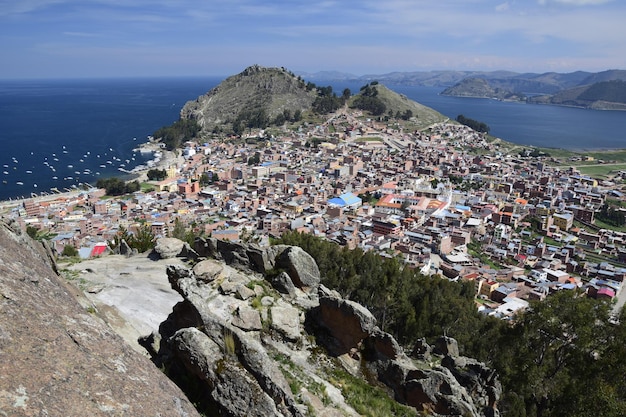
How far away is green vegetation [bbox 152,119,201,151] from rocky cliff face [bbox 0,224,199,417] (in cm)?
7213

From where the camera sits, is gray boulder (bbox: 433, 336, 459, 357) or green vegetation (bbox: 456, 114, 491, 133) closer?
gray boulder (bbox: 433, 336, 459, 357)

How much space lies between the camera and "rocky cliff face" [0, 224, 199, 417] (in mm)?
3215

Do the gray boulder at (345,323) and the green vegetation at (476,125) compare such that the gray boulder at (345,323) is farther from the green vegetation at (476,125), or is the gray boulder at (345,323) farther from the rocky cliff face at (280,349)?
the green vegetation at (476,125)

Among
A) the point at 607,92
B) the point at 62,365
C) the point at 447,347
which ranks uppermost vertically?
the point at 607,92

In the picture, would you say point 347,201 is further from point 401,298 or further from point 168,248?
point 168,248

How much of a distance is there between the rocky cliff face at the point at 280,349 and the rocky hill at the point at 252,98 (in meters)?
81.1

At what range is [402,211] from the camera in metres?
41.3

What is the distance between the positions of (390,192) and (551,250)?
57.0 ft

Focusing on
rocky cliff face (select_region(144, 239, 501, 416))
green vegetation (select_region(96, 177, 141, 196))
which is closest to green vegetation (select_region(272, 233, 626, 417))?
rocky cliff face (select_region(144, 239, 501, 416))

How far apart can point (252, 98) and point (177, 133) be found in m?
26.8

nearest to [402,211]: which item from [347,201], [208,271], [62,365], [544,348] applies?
[347,201]

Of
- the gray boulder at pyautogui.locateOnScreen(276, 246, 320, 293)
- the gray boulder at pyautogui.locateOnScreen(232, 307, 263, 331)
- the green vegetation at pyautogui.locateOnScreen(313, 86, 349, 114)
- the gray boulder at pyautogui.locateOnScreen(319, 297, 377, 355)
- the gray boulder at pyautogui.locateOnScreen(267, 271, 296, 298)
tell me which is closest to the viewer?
the gray boulder at pyautogui.locateOnScreen(232, 307, 263, 331)

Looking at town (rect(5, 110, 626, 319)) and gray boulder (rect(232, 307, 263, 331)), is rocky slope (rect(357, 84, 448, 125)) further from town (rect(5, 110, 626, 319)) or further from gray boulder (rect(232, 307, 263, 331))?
gray boulder (rect(232, 307, 263, 331))

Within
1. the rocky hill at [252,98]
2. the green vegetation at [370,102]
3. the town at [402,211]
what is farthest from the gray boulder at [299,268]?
the green vegetation at [370,102]
